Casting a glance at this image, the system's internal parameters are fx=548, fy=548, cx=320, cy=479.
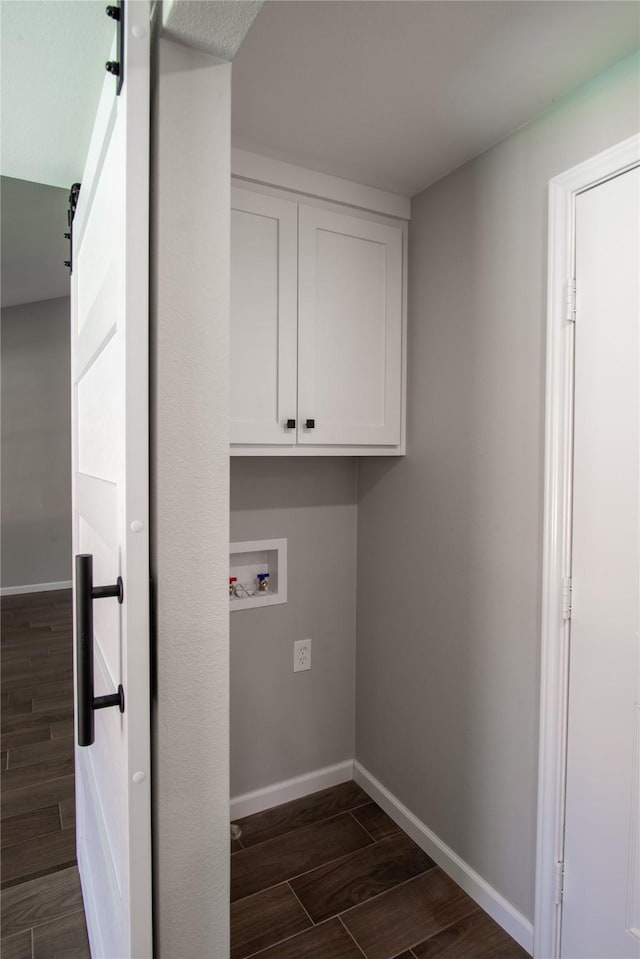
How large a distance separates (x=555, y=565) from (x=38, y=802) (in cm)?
209

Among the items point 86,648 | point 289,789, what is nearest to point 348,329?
point 86,648

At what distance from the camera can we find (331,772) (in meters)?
2.23

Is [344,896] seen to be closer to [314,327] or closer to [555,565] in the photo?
[555,565]

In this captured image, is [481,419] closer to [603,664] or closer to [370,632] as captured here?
[603,664]

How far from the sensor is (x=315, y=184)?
5.69 feet

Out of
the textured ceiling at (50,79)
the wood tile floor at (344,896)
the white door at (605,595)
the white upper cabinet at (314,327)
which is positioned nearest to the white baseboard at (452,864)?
the wood tile floor at (344,896)

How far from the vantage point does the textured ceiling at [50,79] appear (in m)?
0.92

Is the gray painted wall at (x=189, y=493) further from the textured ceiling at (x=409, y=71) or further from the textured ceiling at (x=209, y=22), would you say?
the textured ceiling at (x=409, y=71)

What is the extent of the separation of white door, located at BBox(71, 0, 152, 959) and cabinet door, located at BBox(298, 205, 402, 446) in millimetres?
731

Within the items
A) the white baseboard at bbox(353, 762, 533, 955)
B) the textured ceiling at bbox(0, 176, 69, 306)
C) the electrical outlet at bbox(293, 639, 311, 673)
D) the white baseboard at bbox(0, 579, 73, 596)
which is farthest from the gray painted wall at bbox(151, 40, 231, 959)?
the white baseboard at bbox(0, 579, 73, 596)

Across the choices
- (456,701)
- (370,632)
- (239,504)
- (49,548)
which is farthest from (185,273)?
(49,548)

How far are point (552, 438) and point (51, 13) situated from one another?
134 cm

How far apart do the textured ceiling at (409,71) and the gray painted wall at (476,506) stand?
0.11 metres

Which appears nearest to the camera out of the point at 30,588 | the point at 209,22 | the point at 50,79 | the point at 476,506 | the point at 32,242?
the point at 209,22
